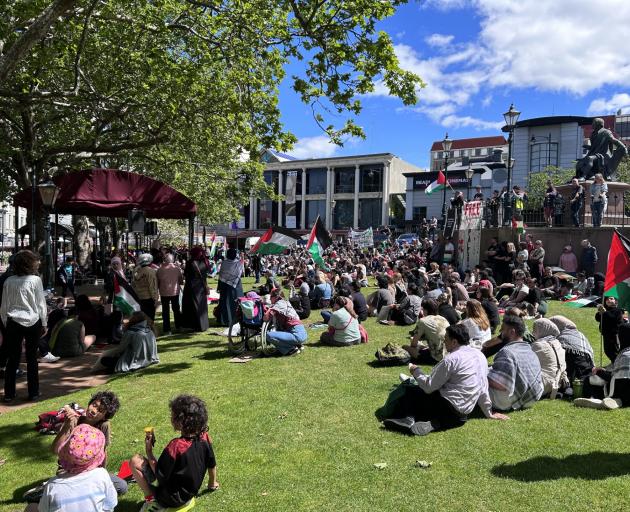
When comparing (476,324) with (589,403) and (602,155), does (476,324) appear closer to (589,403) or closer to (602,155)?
(589,403)

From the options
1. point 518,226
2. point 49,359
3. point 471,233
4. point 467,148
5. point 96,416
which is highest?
point 467,148

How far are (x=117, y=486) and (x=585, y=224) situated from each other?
1856 cm

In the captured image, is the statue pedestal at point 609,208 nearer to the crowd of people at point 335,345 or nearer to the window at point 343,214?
the crowd of people at point 335,345

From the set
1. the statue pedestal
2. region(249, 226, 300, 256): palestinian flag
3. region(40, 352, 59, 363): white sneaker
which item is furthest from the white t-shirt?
the statue pedestal

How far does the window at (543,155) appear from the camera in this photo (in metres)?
53.2

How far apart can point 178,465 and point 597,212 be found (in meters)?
17.5

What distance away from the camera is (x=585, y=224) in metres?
18.3

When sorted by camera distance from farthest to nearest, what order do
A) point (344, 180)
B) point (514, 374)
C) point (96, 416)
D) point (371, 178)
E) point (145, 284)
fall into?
point (344, 180), point (371, 178), point (145, 284), point (514, 374), point (96, 416)

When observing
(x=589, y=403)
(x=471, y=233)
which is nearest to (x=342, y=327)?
(x=589, y=403)

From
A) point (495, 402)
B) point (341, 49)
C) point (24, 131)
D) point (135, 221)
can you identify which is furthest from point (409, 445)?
point (24, 131)

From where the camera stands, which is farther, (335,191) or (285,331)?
(335,191)

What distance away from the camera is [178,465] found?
12.0 feet

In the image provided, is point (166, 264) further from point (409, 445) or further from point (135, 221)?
point (409, 445)

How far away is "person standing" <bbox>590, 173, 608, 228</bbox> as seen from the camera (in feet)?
55.3
